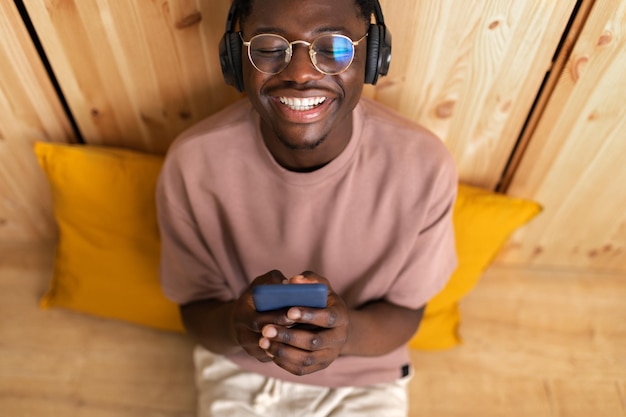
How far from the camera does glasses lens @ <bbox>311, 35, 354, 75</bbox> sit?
932mm

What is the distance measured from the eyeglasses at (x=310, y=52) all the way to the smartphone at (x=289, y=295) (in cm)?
34

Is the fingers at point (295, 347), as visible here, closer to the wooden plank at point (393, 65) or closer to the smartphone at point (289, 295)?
the smartphone at point (289, 295)

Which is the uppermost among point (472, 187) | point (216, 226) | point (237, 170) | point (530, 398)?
point (237, 170)

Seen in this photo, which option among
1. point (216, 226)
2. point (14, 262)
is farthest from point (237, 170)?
point (14, 262)

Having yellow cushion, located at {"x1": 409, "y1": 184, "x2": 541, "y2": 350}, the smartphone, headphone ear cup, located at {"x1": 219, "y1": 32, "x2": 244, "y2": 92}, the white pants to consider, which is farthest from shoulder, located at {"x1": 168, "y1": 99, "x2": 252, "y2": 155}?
yellow cushion, located at {"x1": 409, "y1": 184, "x2": 541, "y2": 350}

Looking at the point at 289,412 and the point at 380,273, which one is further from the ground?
the point at 380,273

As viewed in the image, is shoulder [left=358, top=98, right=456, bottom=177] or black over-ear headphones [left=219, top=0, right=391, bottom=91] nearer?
black over-ear headphones [left=219, top=0, right=391, bottom=91]

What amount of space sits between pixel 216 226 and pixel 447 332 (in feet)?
2.32

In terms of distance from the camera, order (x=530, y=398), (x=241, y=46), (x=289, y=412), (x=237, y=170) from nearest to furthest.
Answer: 1. (x=241, y=46)
2. (x=237, y=170)
3. (x=289, y=412)
4. (x=530, y=398)

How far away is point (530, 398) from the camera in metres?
1.51

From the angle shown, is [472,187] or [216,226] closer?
[216,226]

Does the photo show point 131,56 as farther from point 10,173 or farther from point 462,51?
point 462,51

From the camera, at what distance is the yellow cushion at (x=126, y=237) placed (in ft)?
4.87

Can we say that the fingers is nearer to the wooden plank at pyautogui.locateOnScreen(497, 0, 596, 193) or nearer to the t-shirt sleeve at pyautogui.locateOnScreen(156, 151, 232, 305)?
the t-shirt sleeve at pyautogui.locateOnScreen(156, 151, 232, 305)
